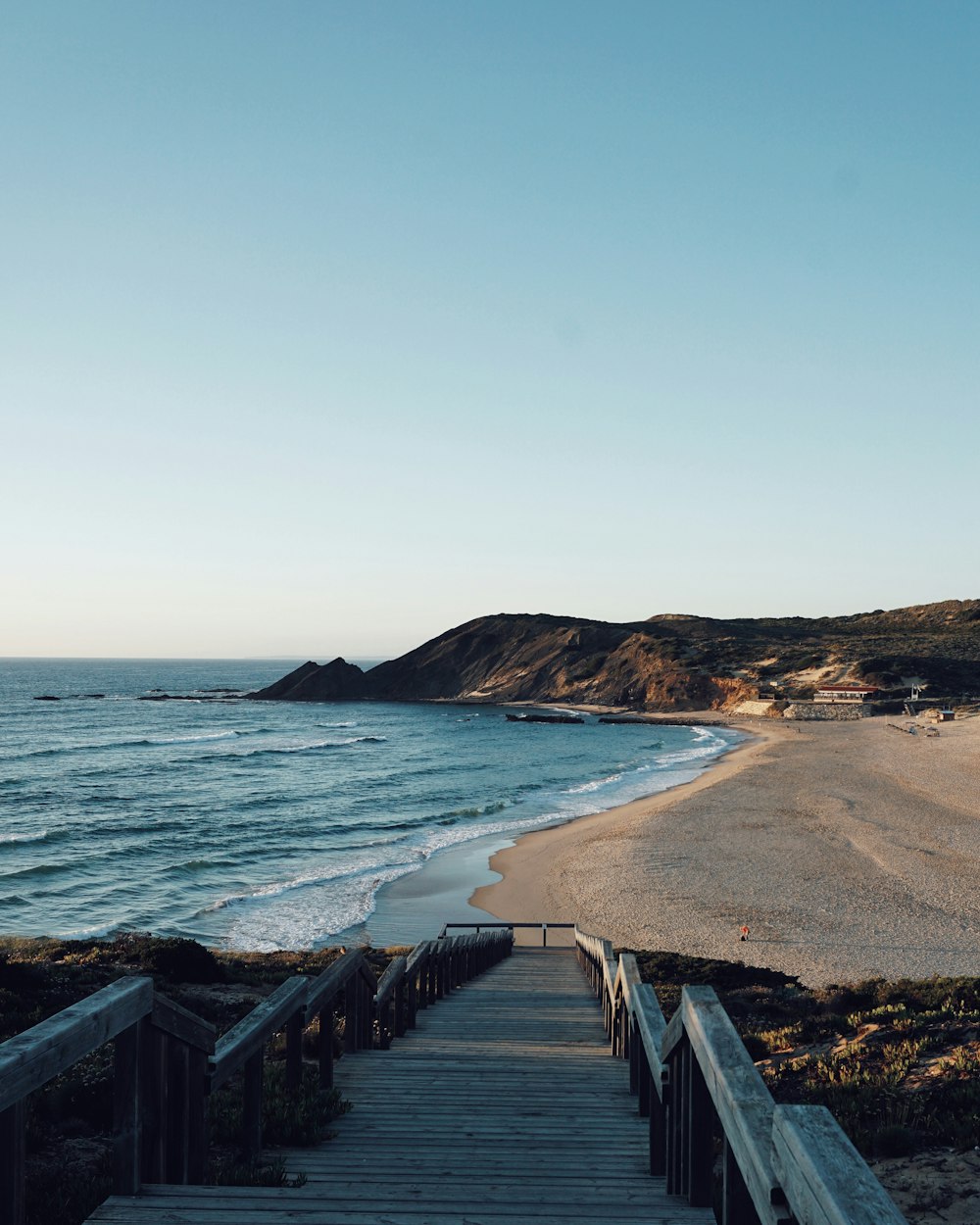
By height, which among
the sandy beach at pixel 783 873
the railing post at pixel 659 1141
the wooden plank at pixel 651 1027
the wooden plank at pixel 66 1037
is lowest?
the sandy beach at pixel 783 873

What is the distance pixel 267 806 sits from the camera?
4312 cm

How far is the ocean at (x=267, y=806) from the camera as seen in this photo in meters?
25.1

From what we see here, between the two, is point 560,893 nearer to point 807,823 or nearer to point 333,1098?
point 807,823

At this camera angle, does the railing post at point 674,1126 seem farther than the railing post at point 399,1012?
No

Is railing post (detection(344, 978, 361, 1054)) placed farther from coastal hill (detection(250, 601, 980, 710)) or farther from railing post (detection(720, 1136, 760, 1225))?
coastal hill (detection(250, 601, 980, 710))

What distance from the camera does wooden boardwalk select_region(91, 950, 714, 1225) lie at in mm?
3359

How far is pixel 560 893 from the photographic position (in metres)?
25.8

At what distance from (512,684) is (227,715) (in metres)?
42.2

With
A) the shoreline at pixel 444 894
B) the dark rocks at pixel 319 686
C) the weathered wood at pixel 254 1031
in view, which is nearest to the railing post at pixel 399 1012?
the weathered wood at pixel 254 1031

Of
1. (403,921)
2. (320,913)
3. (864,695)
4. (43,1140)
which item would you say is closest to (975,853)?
(403,921)

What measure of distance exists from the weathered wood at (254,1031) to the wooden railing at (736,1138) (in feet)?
6.24

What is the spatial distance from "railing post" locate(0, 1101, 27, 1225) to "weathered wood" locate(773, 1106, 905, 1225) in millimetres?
2044

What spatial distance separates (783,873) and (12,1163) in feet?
87.3

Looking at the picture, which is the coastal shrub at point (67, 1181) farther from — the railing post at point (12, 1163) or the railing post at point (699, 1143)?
the railing post at point (699, 1143)
